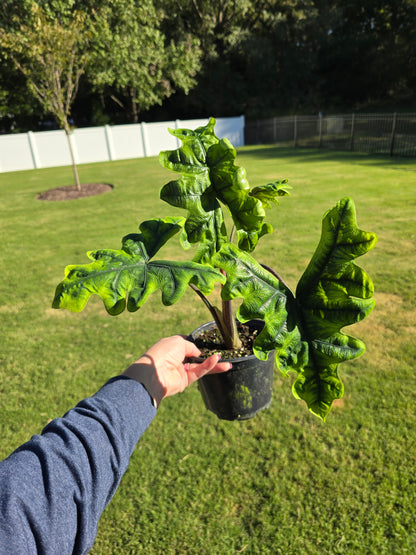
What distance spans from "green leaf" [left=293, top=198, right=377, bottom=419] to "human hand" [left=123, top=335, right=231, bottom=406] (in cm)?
49

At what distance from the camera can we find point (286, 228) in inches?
254

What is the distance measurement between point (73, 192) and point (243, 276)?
11.7 m

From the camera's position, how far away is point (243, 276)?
1195 mm

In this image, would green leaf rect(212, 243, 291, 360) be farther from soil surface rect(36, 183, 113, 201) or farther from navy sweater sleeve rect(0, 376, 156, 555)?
soil surface rect(36, 183, 113, 201)

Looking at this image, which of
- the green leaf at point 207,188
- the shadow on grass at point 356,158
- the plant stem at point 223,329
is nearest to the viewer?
the green leaf at point 207,188

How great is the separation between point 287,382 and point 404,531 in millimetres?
1248


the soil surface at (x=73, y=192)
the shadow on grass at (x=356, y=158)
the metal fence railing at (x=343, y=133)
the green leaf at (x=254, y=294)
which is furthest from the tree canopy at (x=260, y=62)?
the green leaf at (x=254, y=294)

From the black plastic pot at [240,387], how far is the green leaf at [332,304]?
1.68 feet

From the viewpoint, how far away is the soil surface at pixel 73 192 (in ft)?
36.3

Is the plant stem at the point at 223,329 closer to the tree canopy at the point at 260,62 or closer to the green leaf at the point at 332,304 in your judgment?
the green leaf at the point at 332,304

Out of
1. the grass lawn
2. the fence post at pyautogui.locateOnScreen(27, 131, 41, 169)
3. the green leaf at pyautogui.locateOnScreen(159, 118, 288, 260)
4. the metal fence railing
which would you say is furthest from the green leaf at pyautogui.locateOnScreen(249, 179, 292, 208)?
the fence post at pyautogui.locateOnScreen(27, 131, 41, 169)

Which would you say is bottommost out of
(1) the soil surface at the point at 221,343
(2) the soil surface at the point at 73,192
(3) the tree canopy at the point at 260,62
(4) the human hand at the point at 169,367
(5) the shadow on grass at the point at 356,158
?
(2) the soil surface at the point at 73,192

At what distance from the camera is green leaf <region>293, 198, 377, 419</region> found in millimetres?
1170

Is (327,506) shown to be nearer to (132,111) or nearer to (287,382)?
(287,382)
